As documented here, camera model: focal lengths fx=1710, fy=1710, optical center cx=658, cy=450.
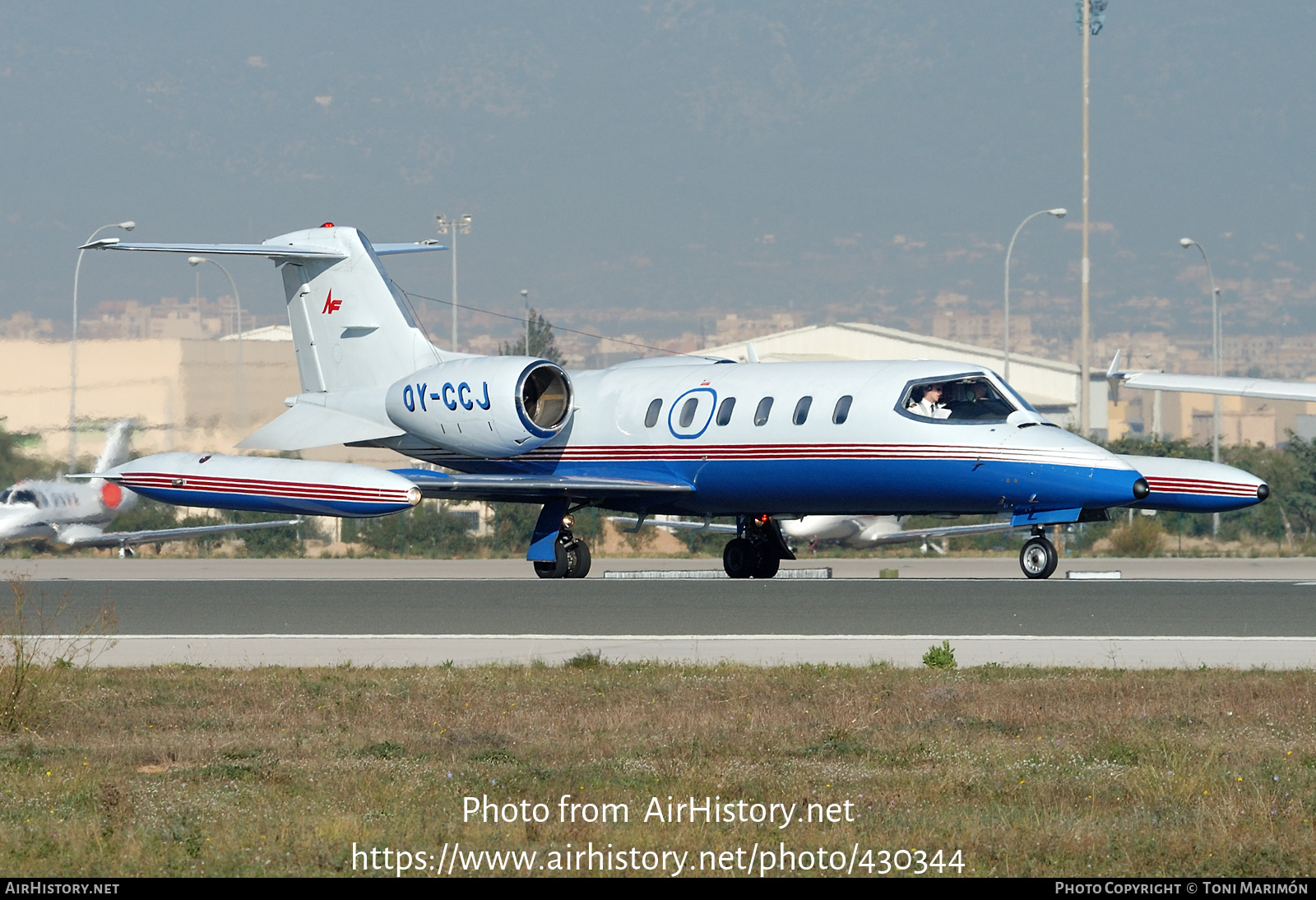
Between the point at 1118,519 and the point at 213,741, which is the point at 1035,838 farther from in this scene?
the point at 1118,519

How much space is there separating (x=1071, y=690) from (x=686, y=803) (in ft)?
15.8

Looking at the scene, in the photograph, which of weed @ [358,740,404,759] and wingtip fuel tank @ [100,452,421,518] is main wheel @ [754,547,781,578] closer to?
wingtip fuel tank @ [100,452,421,518]

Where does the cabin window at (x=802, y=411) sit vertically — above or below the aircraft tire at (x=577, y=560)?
above

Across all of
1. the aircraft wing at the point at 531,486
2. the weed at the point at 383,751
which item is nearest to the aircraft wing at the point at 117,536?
the aircraft wing at the point at 531,486

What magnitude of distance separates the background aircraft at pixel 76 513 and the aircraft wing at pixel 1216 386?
71.2 feet

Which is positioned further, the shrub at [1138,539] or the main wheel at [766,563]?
the shrub at [1138,539]

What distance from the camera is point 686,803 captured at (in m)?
8.72

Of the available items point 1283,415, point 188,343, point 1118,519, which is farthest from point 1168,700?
point 1283,415

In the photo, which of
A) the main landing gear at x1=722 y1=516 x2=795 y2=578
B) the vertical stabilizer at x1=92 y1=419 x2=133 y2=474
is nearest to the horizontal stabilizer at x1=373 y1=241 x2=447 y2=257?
the main landing gear at x1=722 y1=516 x2=795 y2=578

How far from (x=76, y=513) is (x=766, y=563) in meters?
22.1

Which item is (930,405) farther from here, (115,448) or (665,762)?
(115,448)

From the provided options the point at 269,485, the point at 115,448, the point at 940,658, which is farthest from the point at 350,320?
the point at 940,658

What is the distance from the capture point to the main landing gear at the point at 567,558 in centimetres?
2819

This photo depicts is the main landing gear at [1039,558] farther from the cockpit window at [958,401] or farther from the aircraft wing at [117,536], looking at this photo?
the aircraft wing at [117,536]
